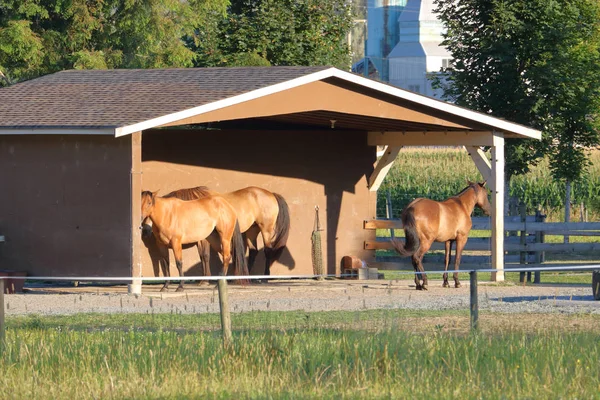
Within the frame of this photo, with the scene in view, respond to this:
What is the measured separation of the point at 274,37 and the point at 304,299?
45.2 ft

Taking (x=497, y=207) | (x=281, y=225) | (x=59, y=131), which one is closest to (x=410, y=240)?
(x=497, y=207)

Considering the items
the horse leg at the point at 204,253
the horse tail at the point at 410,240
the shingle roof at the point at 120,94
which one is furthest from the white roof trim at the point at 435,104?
the horse leg at the point at 204,253

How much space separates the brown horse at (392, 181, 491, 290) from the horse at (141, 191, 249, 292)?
2.54 m

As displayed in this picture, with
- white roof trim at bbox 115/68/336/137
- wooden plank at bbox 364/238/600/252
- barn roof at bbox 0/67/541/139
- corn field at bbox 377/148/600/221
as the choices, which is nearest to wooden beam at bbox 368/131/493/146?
barn roof at bbox 0/67/541/139

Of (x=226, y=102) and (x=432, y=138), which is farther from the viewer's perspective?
(x=432, y=138)

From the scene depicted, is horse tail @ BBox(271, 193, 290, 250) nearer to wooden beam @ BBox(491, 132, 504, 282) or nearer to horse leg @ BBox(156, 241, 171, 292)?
horse leg @ BBox(156, 241, 171, 292)

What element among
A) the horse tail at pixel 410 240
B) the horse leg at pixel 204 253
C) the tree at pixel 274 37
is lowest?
the horse leg at pixel 204 253

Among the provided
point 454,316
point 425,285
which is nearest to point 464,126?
point 425,285

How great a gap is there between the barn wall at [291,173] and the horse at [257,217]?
56cm

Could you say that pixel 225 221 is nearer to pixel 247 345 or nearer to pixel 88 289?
pixel 88 289

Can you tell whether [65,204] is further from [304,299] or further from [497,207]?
[497,207]

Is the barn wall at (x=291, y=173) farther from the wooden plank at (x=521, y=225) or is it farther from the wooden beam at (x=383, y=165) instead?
the wooden plank at (x=521, y=225)

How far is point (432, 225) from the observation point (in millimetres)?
18141

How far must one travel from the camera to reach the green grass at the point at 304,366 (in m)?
8.89
